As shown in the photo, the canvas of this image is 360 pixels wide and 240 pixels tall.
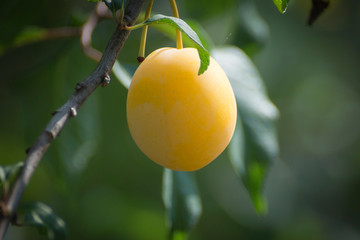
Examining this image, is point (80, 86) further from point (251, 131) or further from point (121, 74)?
point (251, 131)

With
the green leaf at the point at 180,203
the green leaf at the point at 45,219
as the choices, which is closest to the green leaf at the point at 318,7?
the green leaf at the point at 180,203

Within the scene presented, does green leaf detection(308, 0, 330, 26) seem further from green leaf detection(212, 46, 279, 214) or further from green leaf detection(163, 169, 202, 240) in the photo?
green leaf detection(163, 169, 202, 240)

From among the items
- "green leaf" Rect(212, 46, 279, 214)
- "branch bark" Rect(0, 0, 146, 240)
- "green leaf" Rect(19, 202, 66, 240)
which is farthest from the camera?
"green leaf" Rect(212, 46, 279, 214)

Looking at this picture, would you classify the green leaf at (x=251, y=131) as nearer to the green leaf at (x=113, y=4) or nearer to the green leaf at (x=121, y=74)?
the green leaf at (x=121, y=74)

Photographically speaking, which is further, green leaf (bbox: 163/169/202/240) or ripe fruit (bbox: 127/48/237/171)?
green leaf (bbox: 163/169/202/240)

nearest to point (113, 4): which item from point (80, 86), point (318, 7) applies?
point (80, 86)

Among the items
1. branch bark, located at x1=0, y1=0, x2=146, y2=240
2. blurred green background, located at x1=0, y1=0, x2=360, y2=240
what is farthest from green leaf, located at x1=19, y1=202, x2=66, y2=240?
blurred green background, located at x1=0, y1=0, x2=360, y2=240
